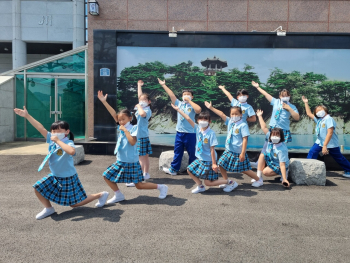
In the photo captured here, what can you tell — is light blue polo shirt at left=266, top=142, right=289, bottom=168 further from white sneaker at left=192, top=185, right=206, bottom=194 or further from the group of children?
white sneaker at left=192, top=185, right=206, bottom=194

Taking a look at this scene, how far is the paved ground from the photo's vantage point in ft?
8.67

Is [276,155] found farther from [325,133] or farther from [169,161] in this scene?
[169,161]

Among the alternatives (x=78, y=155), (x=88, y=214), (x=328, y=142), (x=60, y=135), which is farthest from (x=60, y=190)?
(x=328, y=142)

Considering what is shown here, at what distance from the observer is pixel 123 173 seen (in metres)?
4.01

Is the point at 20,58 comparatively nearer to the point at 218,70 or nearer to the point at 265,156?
the point at 218,70

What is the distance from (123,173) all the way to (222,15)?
283 inches

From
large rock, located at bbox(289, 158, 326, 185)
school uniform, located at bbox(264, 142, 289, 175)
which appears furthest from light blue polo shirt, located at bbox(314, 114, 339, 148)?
school uniform, located at bbox(264, 142, 289, 175)

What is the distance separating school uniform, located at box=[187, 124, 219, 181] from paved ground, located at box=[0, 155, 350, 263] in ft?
1.03

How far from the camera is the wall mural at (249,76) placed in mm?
8641

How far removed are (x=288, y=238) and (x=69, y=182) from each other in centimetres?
259

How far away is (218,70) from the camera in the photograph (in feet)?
28.9

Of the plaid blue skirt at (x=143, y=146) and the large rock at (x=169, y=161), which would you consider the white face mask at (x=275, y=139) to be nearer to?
the large rock at (x=169, y=161)

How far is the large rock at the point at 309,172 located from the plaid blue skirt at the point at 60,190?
147 inches

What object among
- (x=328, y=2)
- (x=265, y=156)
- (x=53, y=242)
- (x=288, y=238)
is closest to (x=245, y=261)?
(x=288, y=238)
